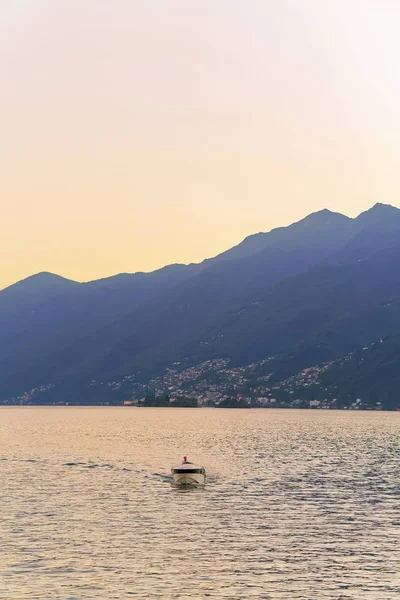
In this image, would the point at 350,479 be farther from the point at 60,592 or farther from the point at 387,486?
the point at 60,592

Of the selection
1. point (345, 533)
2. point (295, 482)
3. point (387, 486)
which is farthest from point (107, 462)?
point (345, 533)

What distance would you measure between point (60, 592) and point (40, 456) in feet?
408

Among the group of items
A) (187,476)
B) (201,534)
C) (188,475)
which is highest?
(188,475)

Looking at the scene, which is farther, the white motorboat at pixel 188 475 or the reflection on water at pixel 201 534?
the white motorboat at pixel 188 475

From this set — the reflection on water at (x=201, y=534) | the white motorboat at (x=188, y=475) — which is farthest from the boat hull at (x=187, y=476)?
the reflection on water at (x=201, y=534)

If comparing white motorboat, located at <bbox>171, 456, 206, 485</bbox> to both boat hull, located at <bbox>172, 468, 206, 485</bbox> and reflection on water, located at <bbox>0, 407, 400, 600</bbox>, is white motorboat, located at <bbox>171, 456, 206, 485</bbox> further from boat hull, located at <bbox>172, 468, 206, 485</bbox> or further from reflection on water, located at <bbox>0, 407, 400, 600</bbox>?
reflection on water, located at <bbox>0, 407, 400, 600</bbox>

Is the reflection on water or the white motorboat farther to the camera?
the white motorboat

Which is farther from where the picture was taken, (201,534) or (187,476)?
(187,476)

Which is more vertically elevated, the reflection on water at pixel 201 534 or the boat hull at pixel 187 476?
the boat hull at pixel 187 476

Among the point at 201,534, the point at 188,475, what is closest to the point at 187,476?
the point at 188,475

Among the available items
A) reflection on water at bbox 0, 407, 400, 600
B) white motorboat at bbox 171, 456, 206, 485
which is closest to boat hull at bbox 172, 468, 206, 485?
white motorboat at bbox 171, 456, 206, 485

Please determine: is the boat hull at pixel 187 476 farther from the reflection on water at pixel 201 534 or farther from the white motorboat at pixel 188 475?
the reflection on water at pixel 201 534

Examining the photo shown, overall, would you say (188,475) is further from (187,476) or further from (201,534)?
(201,534)

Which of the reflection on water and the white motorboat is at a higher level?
the white motorboat
